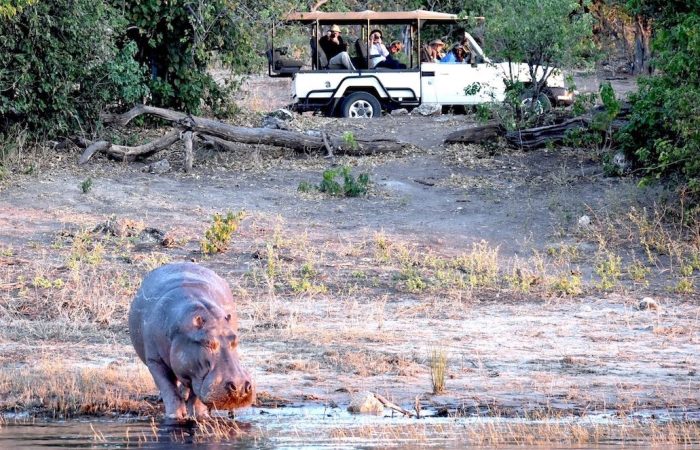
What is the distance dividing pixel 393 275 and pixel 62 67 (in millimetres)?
8237

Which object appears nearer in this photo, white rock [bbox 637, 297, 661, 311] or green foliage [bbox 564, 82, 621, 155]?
white rock [bbox 637, 297, 661, 311]

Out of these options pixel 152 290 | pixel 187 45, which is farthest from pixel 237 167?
pixel 152 290

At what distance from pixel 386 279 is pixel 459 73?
464 inches

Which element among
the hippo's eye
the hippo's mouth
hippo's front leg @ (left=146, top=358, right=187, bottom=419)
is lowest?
hippo's front leg @ (left=146, top=358, right=187, bottom=419)

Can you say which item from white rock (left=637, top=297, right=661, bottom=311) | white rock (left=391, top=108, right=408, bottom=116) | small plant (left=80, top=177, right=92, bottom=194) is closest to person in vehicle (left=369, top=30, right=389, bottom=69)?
white rock (left=391, top=108, right=408, bottom=116)

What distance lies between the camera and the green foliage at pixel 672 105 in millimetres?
14859

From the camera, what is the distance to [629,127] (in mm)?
17609

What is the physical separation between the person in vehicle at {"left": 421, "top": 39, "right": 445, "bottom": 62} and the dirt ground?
336cm

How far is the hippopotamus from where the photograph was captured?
706 centimetres

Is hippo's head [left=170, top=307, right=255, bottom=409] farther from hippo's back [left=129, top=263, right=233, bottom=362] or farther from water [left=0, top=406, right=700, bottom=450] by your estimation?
water [left=0, top=406, right=700, bottom=450]

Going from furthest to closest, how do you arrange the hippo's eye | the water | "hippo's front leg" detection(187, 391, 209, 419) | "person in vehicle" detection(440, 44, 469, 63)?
"person in vehicle" detection(440, 44, 469, 63), "hippo's front leg" detection(187, 391, 209, 419), the water, the hippo's eye

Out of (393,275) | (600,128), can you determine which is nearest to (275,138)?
(600,128)

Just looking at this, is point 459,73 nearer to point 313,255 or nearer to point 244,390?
point 313,255

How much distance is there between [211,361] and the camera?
7129 mm
